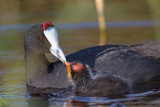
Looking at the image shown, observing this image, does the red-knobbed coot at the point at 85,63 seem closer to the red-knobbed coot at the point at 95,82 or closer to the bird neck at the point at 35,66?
the bird neck at the point at 35,66

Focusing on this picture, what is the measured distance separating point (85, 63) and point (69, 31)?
1654 mm

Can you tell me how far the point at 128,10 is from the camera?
11.5 metres

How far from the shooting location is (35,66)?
22.8 feet

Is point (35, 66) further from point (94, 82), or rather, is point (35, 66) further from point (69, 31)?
point (69, 31)

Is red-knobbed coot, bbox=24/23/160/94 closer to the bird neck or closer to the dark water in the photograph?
the bird neck

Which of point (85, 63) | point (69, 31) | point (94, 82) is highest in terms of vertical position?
point (69, 31)

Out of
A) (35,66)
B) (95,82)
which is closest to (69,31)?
(95,82)

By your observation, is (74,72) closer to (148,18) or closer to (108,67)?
(108,67)

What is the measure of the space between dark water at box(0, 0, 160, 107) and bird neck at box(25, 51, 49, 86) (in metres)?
0.17

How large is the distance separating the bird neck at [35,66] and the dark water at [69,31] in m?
0.17

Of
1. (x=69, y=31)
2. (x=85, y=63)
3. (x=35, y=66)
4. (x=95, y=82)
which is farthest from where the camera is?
(x=35, y=66)

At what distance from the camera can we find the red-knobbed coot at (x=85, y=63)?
6652mm

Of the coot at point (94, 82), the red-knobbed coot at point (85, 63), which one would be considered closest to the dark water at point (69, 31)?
the coot at point (94, 82)

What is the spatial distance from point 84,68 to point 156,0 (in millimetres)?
1368
